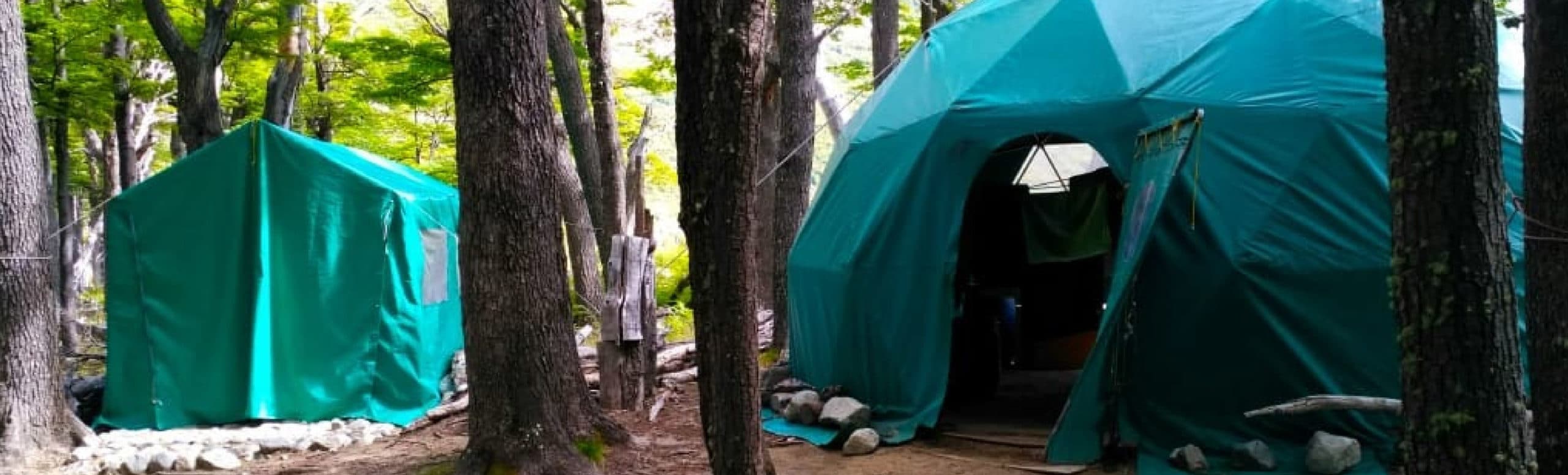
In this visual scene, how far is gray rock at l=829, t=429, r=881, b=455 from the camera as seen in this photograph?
650 centimetres

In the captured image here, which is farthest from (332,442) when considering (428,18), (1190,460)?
(428,18)

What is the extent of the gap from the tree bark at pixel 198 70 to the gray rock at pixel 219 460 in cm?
413

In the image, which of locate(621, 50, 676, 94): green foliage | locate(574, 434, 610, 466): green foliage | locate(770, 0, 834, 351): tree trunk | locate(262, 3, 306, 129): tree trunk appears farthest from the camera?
locate(621, 50, 676, 94): green foliage

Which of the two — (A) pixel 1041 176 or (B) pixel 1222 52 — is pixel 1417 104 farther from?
(A) pixel 1041 176

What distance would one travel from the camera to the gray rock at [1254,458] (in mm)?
Answer: 5816

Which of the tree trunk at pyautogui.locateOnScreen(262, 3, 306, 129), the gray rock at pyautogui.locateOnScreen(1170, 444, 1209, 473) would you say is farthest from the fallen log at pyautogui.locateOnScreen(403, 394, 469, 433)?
the tree trunk at pyautogui.locateOnScreen(262, 3, 306, 129)

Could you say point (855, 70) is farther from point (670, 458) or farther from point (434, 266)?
point (670, 458)

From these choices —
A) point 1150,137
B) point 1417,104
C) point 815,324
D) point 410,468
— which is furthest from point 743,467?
point 815,324

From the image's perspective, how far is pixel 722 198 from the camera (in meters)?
3.77

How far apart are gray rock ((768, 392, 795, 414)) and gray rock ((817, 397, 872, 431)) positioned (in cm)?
39

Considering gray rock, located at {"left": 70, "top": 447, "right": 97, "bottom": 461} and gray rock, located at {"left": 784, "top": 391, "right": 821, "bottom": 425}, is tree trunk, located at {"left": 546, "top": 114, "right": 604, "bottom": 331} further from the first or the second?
gray rock, located at {"left": 70, "top": 447, "right": 97, "bottom": 461}

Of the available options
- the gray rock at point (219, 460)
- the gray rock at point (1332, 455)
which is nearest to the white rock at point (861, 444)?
the gray rock at point (1332, 455)

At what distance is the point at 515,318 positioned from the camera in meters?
5.27

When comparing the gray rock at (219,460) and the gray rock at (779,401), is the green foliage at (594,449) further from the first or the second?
the gray rock at (219,460)
